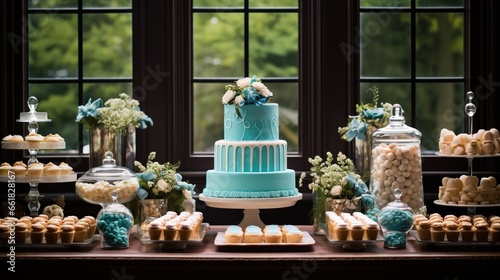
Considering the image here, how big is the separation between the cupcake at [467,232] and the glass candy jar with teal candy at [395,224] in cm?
25

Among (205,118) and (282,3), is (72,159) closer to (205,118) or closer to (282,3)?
(205,118)

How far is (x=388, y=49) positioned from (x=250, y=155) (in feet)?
4.81

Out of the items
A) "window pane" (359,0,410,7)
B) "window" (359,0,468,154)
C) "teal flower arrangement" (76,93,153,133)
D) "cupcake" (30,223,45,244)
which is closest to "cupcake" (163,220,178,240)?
"cupcake" (30,223,45,244)

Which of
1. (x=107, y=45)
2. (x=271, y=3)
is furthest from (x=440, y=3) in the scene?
(x=107, y=45)

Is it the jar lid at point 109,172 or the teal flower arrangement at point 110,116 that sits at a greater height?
the teal flower arrangement at point 110,116

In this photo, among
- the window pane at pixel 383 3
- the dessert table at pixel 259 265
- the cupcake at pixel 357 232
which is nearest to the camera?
the dessert table at pixel 259 265

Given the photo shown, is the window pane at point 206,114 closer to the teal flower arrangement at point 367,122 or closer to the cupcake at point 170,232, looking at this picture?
the teal flower arrangement at point 367,122

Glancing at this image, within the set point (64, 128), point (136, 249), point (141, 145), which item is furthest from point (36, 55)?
point (136, 249)

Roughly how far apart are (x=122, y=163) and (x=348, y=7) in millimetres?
1742

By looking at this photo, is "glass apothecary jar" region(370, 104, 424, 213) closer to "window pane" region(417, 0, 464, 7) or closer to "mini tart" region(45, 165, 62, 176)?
Result: "window pane" region(417, 0, 464, 7)

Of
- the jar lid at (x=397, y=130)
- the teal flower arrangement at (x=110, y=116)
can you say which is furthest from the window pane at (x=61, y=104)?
the jar lid at (x=397, y=130)

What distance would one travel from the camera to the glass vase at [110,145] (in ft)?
15.0

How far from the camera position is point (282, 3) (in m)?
5.31

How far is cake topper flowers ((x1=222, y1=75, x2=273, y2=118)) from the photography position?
4402mm
